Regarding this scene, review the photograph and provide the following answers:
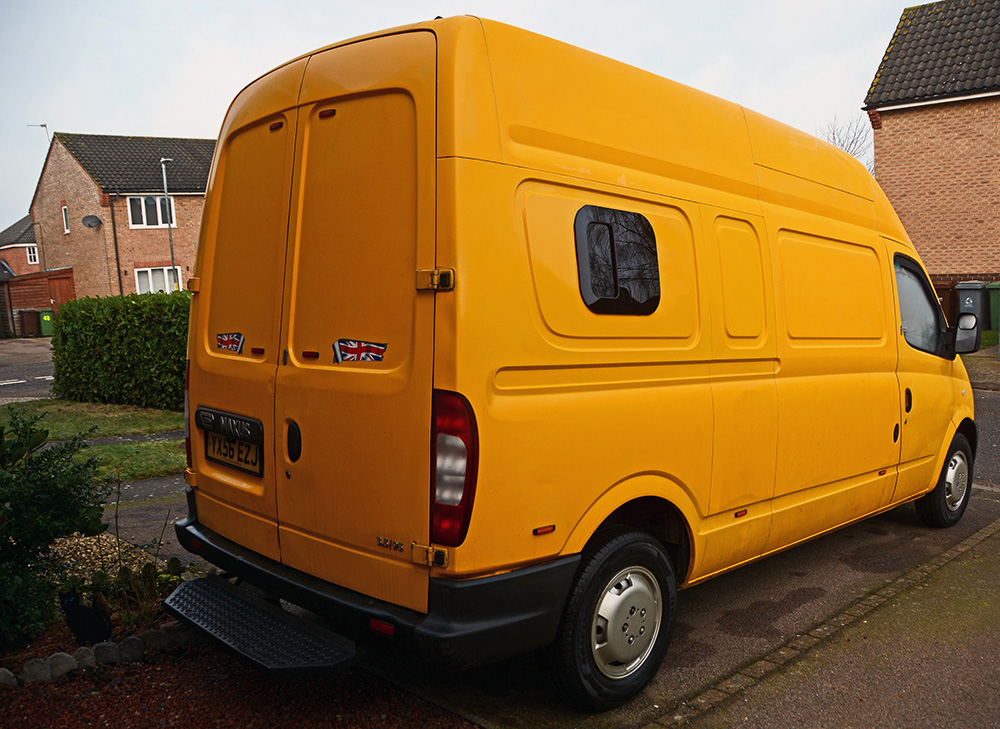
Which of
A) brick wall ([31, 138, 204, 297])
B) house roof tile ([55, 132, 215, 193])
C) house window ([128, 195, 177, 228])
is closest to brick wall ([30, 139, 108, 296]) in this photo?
brick wall ([31, 138, 204, 297])

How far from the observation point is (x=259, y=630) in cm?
318

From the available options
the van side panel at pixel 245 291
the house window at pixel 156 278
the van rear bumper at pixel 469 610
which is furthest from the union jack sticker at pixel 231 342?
the house window at pixel 156 278

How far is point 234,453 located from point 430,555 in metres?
1.29

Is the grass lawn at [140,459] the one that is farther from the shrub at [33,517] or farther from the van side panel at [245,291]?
the van side panel at [245,291]

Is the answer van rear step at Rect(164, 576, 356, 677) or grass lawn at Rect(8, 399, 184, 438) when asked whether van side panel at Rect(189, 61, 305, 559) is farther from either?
grass lawn at Rect(8, 399, 184, 438)

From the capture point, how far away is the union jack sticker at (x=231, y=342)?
3598 mm

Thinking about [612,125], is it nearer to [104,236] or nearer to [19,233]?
[104,236]

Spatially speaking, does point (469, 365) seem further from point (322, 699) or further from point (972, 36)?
point (972, 36)

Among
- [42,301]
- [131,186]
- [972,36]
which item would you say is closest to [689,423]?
[972,36]

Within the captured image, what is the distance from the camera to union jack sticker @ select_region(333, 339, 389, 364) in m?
2.95

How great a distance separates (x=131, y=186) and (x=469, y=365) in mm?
40568

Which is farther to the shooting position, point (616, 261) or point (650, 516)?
point (650, 516)

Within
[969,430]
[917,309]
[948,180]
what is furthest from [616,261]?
[948,180]

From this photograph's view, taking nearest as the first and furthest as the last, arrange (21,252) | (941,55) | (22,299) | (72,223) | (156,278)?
(941,55), (156,278), (22,299), (72,223), (21,252)
